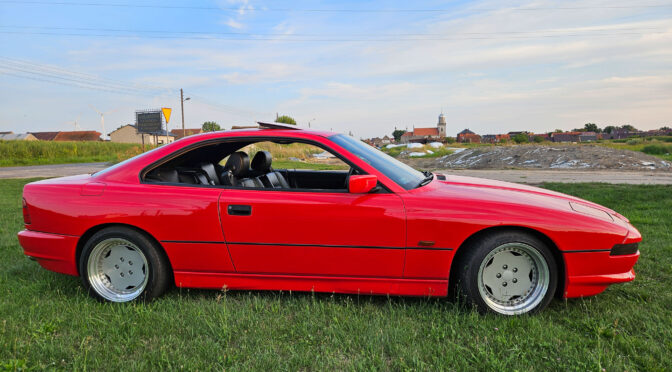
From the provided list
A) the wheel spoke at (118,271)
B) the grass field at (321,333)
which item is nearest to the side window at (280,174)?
the wheel spoke at (118,271)

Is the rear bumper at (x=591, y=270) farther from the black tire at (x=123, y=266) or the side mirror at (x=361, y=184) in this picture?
the black tire at (x=123, y=266)

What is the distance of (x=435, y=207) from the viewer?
294 centimetres

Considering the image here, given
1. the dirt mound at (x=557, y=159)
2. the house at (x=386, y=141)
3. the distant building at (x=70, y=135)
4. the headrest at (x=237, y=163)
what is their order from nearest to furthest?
the headrest at (x=237, y=163) → the dirt mound at (x=557, y=159) → the distant building at (x=70, y=135) → the house at (x=386, y=141)

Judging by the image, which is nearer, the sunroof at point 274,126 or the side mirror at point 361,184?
the side mirror at point 361,184

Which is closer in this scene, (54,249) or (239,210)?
(239,210)

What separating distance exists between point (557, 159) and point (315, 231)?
22.4 m

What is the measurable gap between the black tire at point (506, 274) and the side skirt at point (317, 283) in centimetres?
19

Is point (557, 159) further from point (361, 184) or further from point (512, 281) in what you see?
point (361, 184)

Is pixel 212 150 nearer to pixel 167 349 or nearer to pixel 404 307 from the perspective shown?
pixel 167 349

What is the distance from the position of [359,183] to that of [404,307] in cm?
96

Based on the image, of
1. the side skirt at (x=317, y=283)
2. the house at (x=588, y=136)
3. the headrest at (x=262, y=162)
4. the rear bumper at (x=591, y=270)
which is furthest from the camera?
the house at (x=588, y=136)

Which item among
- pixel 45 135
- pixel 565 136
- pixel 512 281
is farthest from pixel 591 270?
pixel 45 135

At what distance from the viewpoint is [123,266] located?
3285 millimetres

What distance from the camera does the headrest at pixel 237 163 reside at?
3756 millimetres
